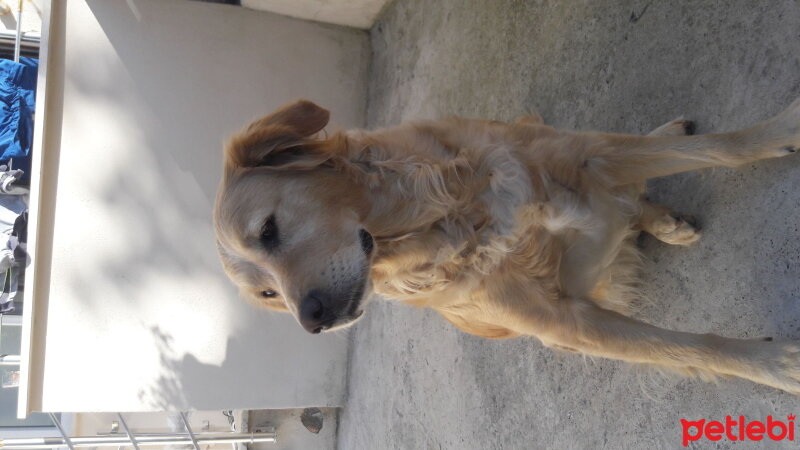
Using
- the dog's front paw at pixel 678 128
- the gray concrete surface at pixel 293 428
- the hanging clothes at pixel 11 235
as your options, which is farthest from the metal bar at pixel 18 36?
the dog's front paw at pixel 678 128

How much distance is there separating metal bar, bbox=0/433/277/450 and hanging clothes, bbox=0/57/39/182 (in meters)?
2.54

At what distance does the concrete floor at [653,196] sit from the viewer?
6.15 feet

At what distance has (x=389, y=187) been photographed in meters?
1.91

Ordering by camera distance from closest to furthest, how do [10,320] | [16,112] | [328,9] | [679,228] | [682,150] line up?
[682,150]
[679,228]
[16,112]
[328,9]
[10,320]

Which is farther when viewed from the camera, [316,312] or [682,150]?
[682,150]

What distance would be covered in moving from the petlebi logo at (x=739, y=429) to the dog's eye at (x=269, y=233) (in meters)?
1.71

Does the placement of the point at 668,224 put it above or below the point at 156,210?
above

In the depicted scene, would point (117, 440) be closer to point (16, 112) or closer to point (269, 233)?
point (16, 112)

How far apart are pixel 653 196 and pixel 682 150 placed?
0.57 m

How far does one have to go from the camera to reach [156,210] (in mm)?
4910

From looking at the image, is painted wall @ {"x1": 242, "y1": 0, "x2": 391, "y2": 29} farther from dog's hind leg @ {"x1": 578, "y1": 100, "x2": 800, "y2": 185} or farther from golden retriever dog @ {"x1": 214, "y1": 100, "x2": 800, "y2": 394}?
dog's hind leg @ {"x1": 578, "y1": 100, "x2": 800, "y2": 185}

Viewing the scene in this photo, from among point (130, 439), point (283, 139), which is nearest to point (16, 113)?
point (130, 439)

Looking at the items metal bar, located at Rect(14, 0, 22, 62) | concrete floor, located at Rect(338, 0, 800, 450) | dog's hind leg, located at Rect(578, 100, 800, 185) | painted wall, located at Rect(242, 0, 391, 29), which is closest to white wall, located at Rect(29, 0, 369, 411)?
painted wall, located at Rect(242, 0, 391, 29)

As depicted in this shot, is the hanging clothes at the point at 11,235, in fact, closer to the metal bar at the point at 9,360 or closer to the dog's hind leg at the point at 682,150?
the metal bar at the point at 9,360
